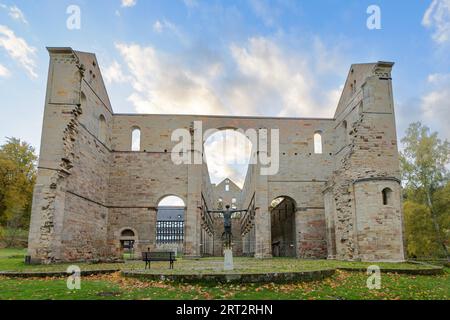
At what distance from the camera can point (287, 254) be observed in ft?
112

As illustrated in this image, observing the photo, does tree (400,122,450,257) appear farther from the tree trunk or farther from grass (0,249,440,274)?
grass (0,249,440,274)

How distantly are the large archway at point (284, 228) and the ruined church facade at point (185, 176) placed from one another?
494mm

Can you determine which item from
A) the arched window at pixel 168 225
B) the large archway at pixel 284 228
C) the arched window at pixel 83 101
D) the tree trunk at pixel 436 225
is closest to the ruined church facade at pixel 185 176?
the arched window at pixel 83 101

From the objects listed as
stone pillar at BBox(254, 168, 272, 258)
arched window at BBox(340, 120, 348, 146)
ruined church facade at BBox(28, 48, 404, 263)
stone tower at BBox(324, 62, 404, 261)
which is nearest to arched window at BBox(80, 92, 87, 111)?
ruined church facade at BBox(28, 48, 404, 263)

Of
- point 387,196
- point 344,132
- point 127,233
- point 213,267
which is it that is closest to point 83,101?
point 127,233

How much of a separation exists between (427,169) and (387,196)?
10.8m

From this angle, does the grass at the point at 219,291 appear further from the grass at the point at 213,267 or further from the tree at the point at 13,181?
the tree at the point at 13,181

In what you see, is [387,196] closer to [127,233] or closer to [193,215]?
[193,215]

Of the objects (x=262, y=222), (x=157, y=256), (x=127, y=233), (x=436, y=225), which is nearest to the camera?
(x=157, y=256)

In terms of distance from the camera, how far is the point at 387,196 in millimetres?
19328
